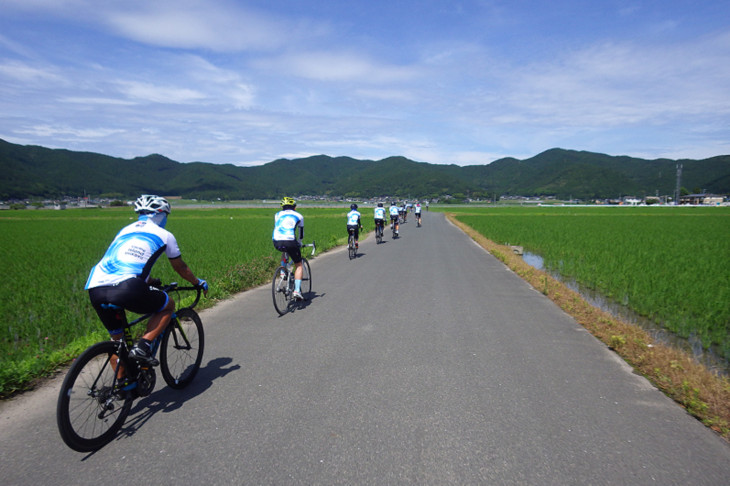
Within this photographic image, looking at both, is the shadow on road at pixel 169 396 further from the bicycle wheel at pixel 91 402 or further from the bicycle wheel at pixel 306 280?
the bicycle wheel at pixel 306 280

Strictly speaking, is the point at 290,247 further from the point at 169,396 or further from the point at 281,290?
the point at 169,396

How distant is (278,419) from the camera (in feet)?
10.4

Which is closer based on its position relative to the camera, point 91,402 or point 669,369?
point 91,402

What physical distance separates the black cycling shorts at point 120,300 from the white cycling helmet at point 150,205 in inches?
24.4

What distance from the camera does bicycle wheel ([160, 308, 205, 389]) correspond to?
3.62 metres

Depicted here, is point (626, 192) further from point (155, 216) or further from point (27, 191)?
point (27, 191)

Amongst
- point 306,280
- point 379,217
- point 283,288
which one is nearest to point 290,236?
point 283,288

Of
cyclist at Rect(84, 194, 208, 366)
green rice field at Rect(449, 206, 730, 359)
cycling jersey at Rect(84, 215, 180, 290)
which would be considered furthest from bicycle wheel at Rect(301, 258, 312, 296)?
green rice field at Rect(449, 206, 730, 359)

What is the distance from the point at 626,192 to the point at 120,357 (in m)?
235

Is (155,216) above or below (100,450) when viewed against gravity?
above

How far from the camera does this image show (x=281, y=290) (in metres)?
6.62

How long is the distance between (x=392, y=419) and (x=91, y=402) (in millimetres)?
2264

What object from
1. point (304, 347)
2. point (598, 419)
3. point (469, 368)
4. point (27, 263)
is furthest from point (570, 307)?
point (27, 263)

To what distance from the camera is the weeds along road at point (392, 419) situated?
2555mm
